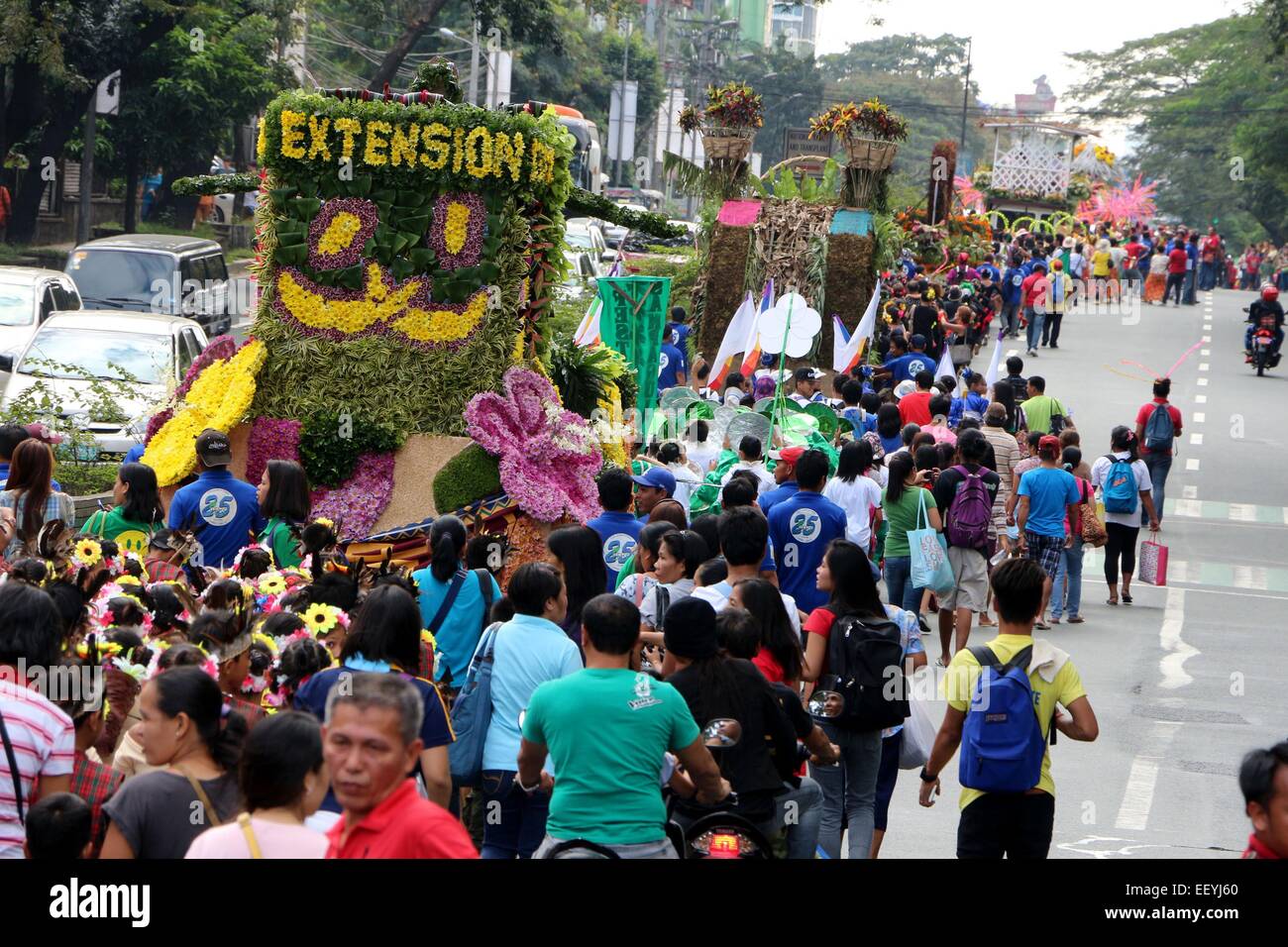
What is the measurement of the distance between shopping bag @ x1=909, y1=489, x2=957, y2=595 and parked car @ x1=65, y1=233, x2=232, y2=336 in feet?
44.6

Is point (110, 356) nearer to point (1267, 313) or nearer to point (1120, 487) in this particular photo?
point (1120, 487)

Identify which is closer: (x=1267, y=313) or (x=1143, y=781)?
(x=1143, y=781)

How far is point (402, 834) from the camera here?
13.9 ft

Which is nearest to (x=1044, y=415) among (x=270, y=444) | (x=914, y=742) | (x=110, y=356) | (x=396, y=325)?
(x=396, y=325)

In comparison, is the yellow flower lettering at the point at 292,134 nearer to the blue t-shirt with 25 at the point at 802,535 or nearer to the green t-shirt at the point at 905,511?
the blue t-shirt with 25 at the point at 802,535

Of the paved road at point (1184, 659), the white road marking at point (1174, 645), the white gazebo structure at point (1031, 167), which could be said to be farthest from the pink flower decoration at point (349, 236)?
the white gazebo structure at point (1031, 167)

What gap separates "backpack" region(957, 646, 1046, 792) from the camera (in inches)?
250

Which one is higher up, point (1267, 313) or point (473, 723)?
point (1267, 313)

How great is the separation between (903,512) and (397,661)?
673cm

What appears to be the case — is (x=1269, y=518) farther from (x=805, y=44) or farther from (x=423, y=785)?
(x=805, y=44)

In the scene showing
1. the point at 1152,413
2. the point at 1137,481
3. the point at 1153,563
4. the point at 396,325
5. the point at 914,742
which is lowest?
the point at 1153,563

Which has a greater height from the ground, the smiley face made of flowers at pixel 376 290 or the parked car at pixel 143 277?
the smiley face made of flowers at pixel 376 290

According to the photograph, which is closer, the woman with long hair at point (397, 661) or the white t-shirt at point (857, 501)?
the woman with long hair at point (397, 661)

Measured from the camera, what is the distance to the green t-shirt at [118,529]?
8.97 m
